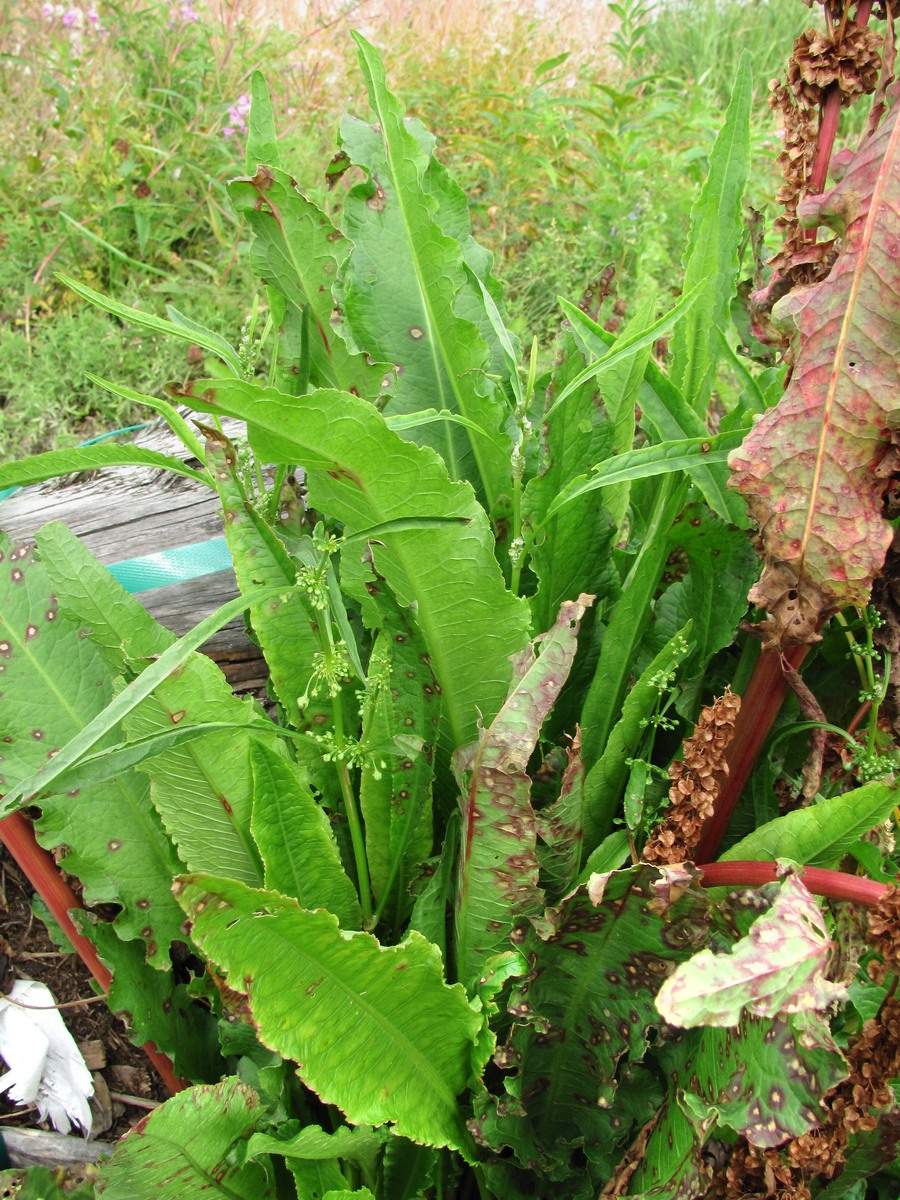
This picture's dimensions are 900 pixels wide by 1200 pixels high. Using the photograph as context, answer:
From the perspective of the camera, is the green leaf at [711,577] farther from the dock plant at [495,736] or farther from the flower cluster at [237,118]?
the flower cluster at [237,118]

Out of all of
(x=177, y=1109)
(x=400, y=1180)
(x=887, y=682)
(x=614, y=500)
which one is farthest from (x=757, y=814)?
(x=177, y=1109)

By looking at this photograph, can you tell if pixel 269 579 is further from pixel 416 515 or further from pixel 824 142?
pixel 824 142

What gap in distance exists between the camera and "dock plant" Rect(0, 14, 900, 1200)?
34.0 inches

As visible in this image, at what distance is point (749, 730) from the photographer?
1066 mm

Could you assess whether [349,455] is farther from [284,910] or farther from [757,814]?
[757,814]

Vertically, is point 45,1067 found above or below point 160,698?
below

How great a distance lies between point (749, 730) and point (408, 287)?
0.67m

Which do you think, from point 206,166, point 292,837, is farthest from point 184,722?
point 206,166

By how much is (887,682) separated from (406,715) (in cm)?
51

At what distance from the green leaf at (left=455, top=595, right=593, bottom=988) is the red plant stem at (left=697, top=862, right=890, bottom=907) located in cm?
18

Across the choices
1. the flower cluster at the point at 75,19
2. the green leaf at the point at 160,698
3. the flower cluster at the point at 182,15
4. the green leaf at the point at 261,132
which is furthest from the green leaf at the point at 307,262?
the flower cluster at the point at 75,19

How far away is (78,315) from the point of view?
124 inches

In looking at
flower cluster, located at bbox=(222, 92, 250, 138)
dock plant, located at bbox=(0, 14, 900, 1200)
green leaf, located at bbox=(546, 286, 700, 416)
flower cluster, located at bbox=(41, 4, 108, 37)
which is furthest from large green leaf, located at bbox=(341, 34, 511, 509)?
flower cluster, located at bbox=(41, 4, 108, 37)

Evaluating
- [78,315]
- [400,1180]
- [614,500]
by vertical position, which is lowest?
[400,1180]
